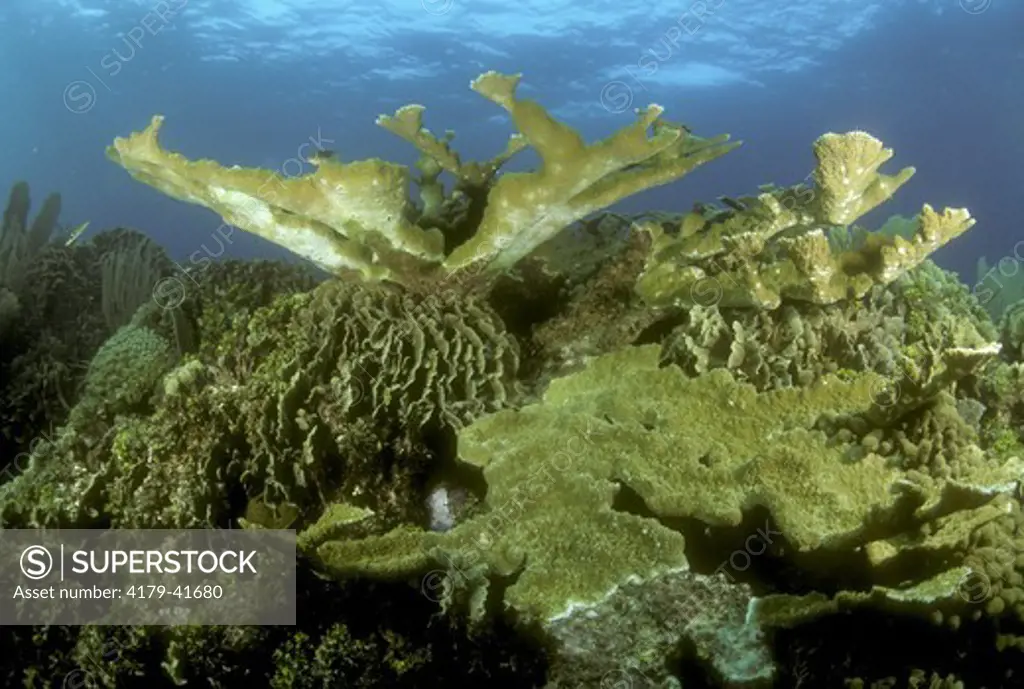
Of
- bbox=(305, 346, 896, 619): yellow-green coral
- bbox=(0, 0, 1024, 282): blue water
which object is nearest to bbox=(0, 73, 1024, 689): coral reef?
bbox=(305, 346, 896, 619): yellow-green coral

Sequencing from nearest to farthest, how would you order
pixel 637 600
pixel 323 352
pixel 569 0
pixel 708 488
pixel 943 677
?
1. pixel 943 677
2. pixel 637 600
3. pixel 708 488
4. pixel 323 352
5. pixel 569 0

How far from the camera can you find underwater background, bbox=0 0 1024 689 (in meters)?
2.83

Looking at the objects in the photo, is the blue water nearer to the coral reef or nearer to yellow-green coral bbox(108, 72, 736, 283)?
the coral reef

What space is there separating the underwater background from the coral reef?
16mm

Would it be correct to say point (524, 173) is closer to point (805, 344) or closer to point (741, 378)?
point (741, 378)

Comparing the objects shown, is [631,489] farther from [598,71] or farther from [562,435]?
[598,71]

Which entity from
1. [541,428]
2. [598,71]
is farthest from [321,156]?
[598,71]

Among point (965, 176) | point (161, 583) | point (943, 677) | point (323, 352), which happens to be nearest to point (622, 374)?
point (323, 352)

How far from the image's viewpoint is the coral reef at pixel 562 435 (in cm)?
282

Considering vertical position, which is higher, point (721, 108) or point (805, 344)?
point (805, 344)

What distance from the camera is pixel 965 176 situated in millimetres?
46781

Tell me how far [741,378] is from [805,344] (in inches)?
19.4

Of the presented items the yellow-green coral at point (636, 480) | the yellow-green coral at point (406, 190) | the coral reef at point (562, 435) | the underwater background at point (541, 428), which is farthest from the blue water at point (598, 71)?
the yellow-green coral at point (636, 480)

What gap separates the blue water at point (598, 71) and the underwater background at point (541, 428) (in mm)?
30356
